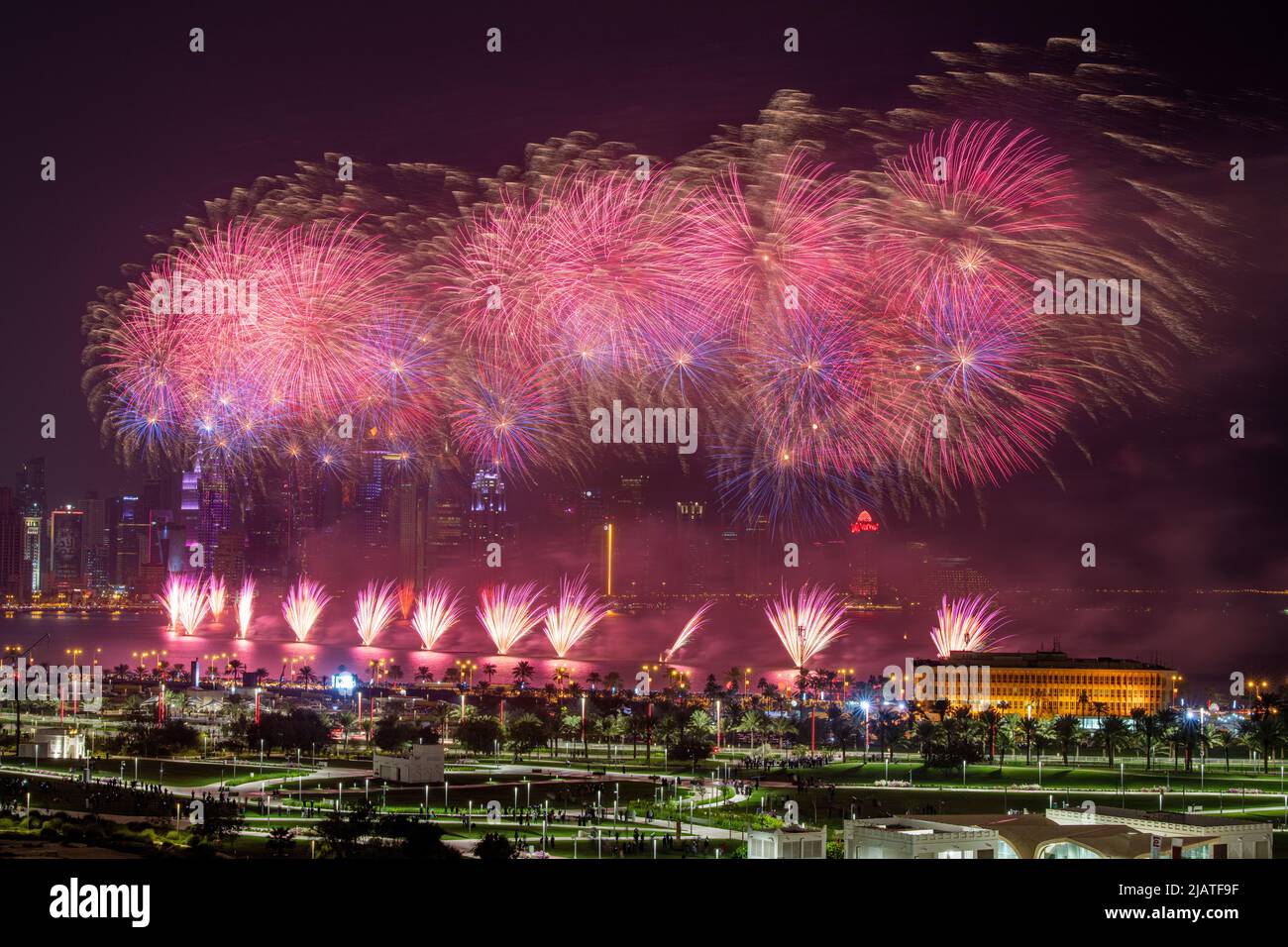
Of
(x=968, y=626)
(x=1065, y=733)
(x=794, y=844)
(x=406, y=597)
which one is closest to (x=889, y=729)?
(x=1065, y=733)

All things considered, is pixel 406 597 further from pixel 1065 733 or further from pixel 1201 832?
pixel 1201 832

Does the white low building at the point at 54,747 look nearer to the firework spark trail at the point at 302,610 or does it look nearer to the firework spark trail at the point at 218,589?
the firework spark trail at the point at 302,610

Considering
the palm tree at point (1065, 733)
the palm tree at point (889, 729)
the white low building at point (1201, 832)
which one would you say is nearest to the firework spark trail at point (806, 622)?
the palm tree at point (889, 729)

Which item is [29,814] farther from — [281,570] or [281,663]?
[281,570]

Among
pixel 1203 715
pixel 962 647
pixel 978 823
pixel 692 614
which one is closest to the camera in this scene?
pixel 978 823

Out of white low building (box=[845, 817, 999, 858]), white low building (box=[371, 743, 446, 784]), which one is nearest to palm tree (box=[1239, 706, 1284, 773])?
white low building (box=[371, 743, 446, 784])

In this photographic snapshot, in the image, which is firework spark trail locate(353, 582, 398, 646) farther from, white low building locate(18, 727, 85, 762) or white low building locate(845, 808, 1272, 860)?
white low building locate(845, 808, 1272, 860)
